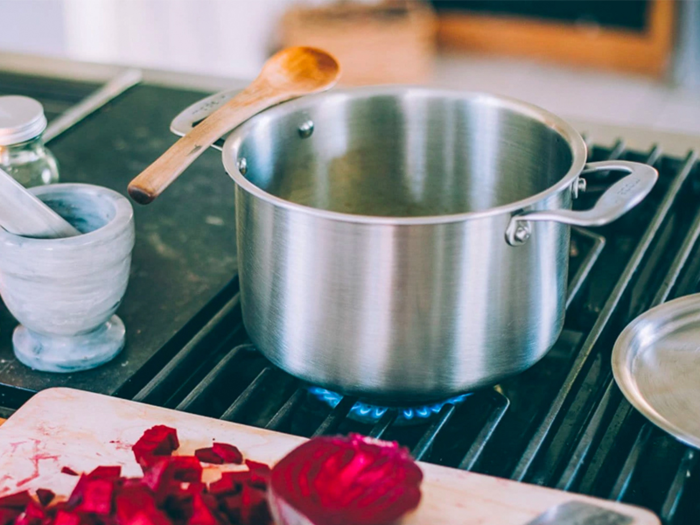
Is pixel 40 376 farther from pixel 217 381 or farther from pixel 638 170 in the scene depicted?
pixel 638 170

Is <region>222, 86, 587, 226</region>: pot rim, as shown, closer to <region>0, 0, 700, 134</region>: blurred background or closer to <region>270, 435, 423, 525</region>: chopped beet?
<region>270, 435, 423, 525</region>: chopped beet

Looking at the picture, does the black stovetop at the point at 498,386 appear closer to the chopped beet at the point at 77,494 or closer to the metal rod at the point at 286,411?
the metal rod at the point at 286,411

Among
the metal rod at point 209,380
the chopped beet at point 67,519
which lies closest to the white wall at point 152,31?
the metal rod at point 209,380

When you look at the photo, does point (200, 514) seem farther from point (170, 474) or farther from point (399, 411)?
point (399, 411)

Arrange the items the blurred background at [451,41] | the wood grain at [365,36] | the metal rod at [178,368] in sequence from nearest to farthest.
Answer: the metal rod at [178,368]
the blurred background at [451,41]
the wood grain at [365,36]

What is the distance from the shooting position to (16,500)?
0.60 metres

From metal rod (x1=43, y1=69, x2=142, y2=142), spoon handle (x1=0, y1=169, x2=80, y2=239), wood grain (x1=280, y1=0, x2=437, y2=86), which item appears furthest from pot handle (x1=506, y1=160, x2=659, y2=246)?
wood grain (x1=280, y1=0, x2=437, y2=86)

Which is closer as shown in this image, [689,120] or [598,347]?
[598,347]

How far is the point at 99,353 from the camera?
0.77m

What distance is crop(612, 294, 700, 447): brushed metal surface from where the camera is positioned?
2.17 ft

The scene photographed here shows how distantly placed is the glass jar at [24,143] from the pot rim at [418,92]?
0.21 meters

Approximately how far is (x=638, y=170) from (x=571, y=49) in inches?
117

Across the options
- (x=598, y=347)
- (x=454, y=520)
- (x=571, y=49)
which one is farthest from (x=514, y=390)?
(x=571, y=49)

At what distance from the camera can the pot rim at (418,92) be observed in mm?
603
